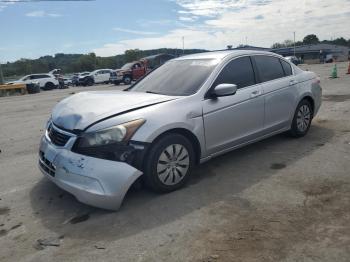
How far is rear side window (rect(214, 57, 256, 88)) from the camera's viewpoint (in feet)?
16.3

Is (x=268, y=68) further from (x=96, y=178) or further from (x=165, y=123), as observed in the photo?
(x=96, y=178)

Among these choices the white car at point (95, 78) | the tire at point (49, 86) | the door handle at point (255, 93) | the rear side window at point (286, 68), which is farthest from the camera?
the white car at point (95, 78)

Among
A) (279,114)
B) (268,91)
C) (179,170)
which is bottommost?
(179,170)

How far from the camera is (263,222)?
352 cm

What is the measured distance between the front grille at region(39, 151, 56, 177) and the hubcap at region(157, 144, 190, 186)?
1189 mm

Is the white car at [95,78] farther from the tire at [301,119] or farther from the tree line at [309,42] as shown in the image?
the tree line at [309,42]

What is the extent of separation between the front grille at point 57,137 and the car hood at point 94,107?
0.30ft

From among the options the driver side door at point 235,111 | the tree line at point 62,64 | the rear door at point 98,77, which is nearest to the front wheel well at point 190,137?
the driver side door at point 235,111

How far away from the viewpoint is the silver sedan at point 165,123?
378 cm

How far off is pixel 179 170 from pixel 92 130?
3.78 ft

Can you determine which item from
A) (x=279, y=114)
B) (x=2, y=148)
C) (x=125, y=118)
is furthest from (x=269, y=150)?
(x=2, y=148)

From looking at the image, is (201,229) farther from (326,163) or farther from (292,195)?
(326,163)

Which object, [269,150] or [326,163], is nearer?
[326,163]

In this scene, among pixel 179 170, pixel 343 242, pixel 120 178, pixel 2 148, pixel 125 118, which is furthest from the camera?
pixel 2 148
